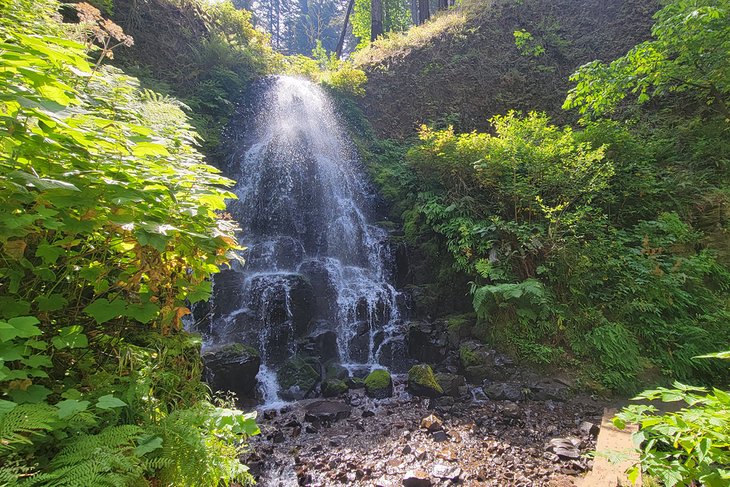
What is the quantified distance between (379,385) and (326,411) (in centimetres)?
114

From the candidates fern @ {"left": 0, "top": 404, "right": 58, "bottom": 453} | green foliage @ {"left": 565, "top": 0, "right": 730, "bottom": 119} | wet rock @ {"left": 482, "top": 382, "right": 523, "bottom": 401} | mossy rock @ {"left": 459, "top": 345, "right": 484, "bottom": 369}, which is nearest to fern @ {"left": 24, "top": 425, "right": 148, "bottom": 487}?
fern @ {"left": 0, "top": 404, "right": 58, "bottom": 453}

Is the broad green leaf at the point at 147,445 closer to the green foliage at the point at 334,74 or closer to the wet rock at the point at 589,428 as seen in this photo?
the wet rock at the point at 589,428

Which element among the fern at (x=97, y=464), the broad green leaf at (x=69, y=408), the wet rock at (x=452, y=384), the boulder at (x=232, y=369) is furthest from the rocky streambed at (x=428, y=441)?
the broad green leaf at (x=69, y=408)

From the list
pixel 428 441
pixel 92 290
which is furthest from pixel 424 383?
pixel 92 290

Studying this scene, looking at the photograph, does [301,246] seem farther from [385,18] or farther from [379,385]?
[385,18]

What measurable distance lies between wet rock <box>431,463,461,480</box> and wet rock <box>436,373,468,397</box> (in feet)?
6.71

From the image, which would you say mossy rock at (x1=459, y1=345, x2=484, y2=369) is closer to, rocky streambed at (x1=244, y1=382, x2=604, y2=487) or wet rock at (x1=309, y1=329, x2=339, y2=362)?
rocky streambed at (x1=244, y1=382, x2=604, y2=487)

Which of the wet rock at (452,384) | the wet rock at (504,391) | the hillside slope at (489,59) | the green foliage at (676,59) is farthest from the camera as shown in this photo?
the hillside slope at (489,59)

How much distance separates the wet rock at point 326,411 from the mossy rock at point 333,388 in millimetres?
398

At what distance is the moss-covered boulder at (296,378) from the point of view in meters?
6.48

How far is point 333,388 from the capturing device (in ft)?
20.8

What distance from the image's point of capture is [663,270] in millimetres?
6336

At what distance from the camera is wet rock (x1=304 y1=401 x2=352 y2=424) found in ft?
17.9

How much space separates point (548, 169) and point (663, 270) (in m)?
2.73
